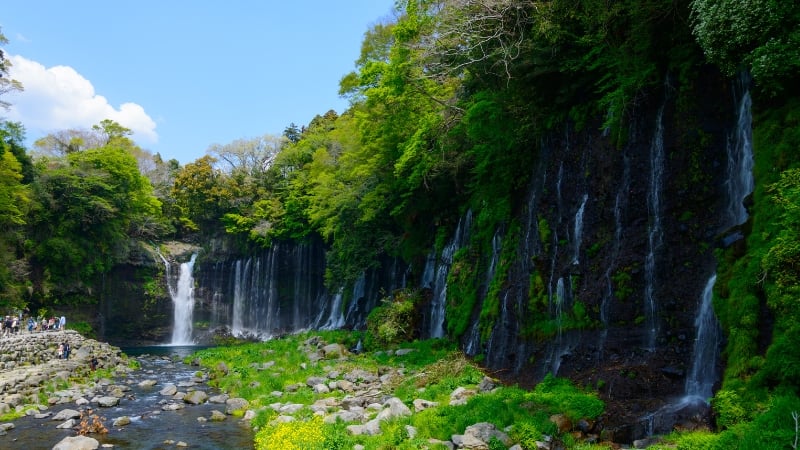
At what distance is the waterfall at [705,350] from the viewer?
9047 millimetres

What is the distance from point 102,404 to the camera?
1602cm

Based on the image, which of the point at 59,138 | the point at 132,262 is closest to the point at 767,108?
the point at 132,262

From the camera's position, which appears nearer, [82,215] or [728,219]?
[728,219]

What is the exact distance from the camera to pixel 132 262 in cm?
4141

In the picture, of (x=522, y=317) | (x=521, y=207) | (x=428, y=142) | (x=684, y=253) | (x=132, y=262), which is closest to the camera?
(x=684, y=253)

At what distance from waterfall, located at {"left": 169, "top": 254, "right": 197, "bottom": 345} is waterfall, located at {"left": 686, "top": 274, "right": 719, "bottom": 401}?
38.4 meters

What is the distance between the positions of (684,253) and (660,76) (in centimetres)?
410

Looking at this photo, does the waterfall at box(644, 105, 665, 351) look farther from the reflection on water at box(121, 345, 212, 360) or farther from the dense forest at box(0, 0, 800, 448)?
the reflection on water at box(121, 345, 212, 360)

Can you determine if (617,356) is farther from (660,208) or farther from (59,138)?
(59,138)

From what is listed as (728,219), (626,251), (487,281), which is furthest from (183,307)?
(728,219)

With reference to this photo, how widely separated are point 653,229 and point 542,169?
16.6 feet

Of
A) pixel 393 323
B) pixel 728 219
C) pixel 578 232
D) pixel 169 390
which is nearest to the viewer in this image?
pixel 728 219

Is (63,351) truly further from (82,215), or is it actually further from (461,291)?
(461,291)

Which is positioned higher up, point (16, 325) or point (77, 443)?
point (16, 325)
